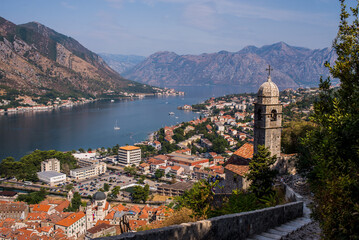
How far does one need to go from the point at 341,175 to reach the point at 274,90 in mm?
5824

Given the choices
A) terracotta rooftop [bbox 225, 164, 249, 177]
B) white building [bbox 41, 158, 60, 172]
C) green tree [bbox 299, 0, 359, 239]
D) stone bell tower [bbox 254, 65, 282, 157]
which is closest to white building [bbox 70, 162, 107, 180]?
white building [bbox 41, 158, 60, 172]

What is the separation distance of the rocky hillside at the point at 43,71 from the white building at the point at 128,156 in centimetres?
6677

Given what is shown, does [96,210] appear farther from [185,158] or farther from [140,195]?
[185,158]

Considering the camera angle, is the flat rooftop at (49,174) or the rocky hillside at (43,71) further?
the rocky hillside at (43,71)

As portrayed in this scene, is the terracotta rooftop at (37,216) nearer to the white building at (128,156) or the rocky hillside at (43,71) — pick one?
the white building at (128,156)

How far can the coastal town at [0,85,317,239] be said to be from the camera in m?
14.5

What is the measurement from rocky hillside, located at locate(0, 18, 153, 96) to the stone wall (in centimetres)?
9509

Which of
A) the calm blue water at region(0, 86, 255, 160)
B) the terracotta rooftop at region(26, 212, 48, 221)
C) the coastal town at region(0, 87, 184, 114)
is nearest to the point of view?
the terracotta rooftop at region(26, 212, 48, 221)

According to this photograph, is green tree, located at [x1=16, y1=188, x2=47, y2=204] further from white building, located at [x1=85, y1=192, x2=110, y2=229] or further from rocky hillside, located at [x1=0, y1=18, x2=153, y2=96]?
rocky hillside, located at [x1=0, y1=18, x2=153, y2=96]

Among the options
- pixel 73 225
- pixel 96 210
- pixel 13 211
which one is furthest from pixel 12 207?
pixel 96 210

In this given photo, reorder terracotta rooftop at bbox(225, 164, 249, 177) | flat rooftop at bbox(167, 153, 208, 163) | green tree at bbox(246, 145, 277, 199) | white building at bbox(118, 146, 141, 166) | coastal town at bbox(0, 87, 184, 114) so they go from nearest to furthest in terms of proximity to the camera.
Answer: green tree at bbox(246, 145, 277, 199) → terracotta rooftop at bbox(225, 164, 249, 177) → flat rooftop at bbox(167, 153, 208, 163) → white building at bbox(118, 146, 141, 166) → coastal town at bbox(0, 87, 184, 114)

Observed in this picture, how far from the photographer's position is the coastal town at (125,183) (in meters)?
14.5

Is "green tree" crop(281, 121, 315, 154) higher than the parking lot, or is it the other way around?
"green tree" crop(281, 121, 315, 154)

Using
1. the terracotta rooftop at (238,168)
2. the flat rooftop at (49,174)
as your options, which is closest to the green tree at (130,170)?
the flat rooftop at (49,174)
